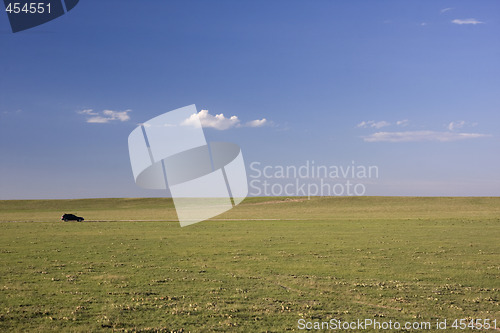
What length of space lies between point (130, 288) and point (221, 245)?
1711cm

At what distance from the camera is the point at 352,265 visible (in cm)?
2483

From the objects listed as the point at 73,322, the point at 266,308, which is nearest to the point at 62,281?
the point at 73,322

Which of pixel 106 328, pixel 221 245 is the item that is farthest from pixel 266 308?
pixel 221 245

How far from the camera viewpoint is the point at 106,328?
12.9 metres

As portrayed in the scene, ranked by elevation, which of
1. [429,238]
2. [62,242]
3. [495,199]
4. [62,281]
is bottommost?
[495,199]

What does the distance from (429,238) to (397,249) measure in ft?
32.6

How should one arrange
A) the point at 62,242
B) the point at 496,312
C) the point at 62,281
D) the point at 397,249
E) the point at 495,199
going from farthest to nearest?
the point at 495,199 < the point at 62,242 < the point at 397,249 < the point at 62,281 < the point at 496,312

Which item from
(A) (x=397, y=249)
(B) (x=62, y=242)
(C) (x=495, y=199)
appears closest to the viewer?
(A) (x=397, y=249)

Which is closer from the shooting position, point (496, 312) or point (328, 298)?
point (496, 312)

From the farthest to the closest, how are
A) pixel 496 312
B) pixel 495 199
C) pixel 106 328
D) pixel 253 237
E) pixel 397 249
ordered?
pixel 495 199
pixel 253 237
pixel 397 249
pixel 496 312
pixel 106 328

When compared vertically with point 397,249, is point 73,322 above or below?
above

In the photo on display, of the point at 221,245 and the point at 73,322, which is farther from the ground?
the point at 73,322

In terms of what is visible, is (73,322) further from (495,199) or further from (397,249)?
(495,199)

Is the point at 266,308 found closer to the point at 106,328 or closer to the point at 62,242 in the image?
the point at 106,328
